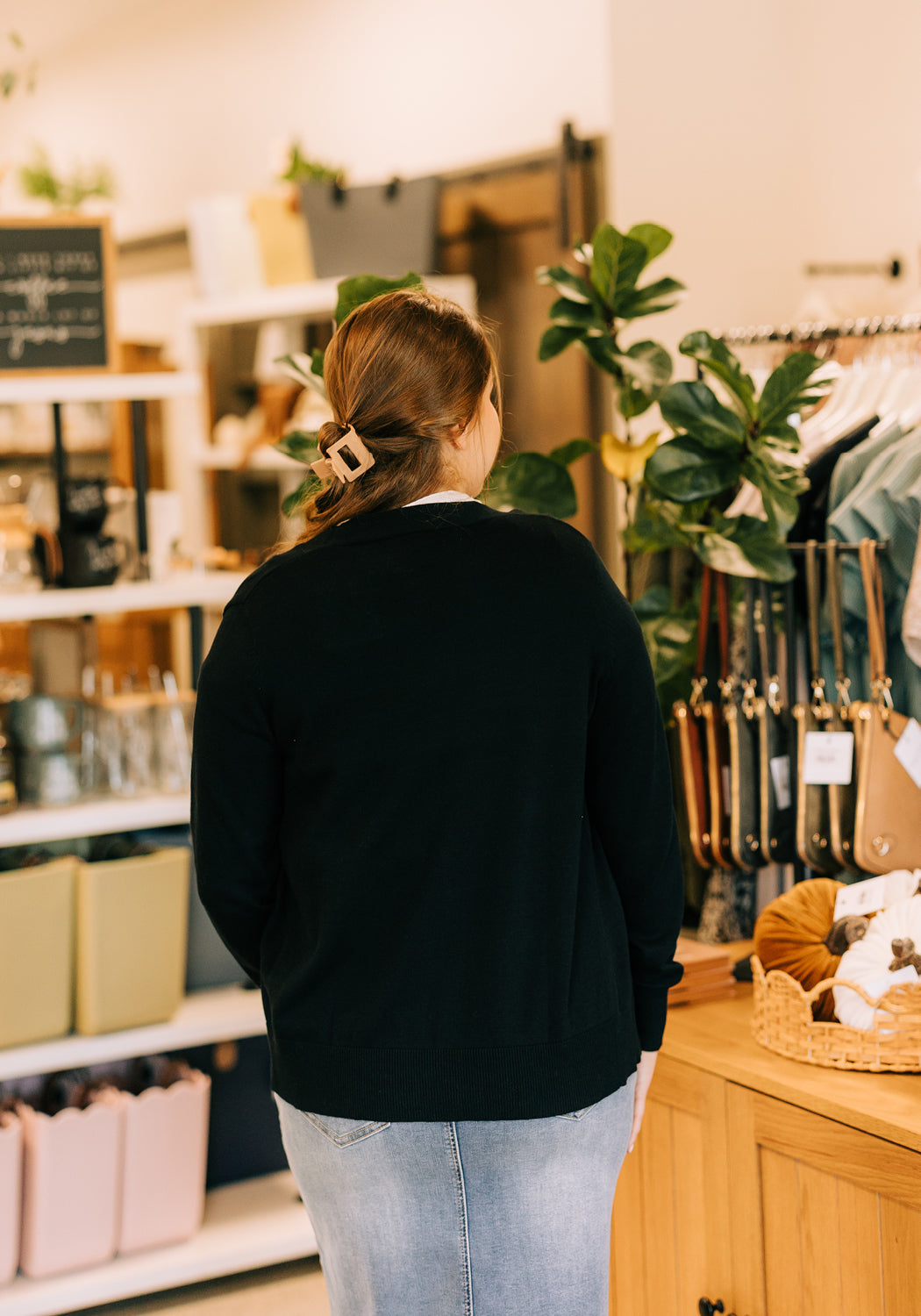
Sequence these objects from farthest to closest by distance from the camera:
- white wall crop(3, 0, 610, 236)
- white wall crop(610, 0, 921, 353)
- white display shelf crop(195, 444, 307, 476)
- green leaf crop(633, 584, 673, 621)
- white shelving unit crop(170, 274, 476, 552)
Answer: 1. white display shelf crop(195, 444, 307, 476)
2. white shelving unit crop(170, 274, 476, 552)
3. white wall crop(3, 0, 610, 236)
4. white wall crop(610, 0, 921, 353)
5. green leaf crop(633, 584, 673, 621)

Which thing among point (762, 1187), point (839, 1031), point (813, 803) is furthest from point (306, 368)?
point (762, 1187)

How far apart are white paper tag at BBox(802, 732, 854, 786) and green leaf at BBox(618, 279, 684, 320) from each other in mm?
752

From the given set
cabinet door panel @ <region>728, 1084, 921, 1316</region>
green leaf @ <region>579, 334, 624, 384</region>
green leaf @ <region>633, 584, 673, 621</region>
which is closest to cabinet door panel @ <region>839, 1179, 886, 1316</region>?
cabinet door panel @ <region>728, 1084, 921, 1316</region>

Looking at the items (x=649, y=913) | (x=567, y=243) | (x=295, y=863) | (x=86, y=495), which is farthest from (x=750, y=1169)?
(x=567, y=243)

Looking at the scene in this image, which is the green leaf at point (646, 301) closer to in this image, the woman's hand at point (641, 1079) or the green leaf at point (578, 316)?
the green leaf at point (578, 316)

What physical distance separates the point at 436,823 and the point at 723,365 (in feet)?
3.70

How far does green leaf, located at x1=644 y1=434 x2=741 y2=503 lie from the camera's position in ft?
7.38

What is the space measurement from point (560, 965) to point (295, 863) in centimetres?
29

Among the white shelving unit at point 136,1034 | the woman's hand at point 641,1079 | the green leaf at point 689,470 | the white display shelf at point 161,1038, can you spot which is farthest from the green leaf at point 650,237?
the white display shelf at point 161,1038

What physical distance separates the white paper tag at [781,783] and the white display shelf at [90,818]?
118cm

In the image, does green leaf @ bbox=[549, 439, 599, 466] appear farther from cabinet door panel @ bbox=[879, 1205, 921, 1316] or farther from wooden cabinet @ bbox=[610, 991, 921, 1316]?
cabinet door panel @ bbox=[879, 1205, 921, 1316]

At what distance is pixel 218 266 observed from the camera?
4320 millimetres

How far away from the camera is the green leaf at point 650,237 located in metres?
2.29

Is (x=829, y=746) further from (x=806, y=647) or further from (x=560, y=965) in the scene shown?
(x=560, y=965)
